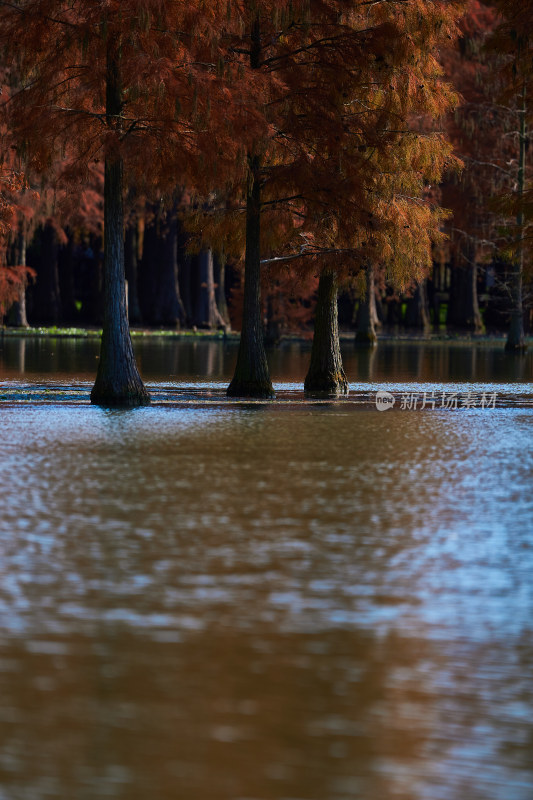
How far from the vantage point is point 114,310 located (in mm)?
29969

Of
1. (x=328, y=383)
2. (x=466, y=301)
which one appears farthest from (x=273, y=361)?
(x=466, y=301)

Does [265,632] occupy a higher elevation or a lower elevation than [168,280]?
lower

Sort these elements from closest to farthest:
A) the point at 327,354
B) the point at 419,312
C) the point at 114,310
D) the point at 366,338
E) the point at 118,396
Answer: the point at 118,396 → the point at 114,310 → the point at 327,354 → the point at 366,338 → the point at 419,312

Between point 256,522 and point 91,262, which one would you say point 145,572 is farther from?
point 91,262

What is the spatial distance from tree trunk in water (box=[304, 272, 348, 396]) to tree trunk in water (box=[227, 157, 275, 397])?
2.73m

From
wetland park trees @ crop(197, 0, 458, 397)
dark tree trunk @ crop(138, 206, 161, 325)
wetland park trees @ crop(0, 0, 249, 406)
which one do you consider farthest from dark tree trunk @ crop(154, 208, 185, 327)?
wetland park trees @ crop(0, 0, 249, 406)

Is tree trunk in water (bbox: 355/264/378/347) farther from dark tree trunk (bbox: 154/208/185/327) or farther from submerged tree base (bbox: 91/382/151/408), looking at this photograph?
submerged tree base (bbox: 91/382/151/408)

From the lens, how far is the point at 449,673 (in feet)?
25.8

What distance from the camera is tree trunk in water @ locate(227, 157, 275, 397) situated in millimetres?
32406

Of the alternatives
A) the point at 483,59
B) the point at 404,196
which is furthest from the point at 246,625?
the point at 483,59

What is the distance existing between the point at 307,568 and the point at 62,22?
1986 centimetres

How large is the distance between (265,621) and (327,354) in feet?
87.5

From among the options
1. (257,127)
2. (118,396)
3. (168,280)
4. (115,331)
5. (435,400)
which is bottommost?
(435,400)

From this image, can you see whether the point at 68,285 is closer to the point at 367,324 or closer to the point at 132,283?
the point at 132,283
